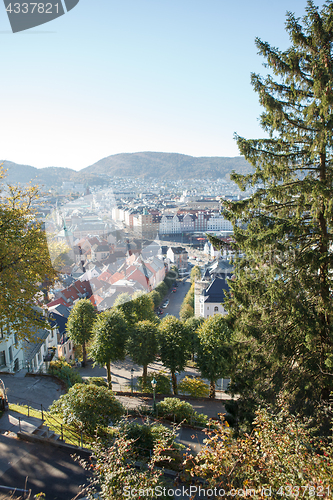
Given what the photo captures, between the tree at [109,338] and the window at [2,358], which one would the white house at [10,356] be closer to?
the window at [2,358]

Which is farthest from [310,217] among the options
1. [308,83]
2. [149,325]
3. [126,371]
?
[126,371]

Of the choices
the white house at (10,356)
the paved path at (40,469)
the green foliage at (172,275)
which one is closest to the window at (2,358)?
the white house at (10,356)

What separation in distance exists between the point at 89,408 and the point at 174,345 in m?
9.61

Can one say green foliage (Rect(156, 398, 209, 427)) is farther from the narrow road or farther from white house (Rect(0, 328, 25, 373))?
the narrow road

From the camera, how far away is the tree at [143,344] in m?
17.7

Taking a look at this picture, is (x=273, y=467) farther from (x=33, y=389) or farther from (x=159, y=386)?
(x=159, y=386)

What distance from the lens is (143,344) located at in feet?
58.2

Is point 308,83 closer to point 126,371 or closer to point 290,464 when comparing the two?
point 290,464

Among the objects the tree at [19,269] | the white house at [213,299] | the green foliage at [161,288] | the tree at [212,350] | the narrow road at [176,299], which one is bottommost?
the narrow road at [176,299]

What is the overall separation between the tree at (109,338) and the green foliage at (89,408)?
8.81 m

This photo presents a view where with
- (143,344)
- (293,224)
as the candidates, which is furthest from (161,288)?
(293,224)

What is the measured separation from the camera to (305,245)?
22.2ft

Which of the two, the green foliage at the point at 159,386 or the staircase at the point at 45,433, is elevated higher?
the staircase at the point at 45,433

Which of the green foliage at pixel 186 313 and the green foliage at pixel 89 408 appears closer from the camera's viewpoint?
the green foliage at pixel 89 408
